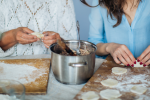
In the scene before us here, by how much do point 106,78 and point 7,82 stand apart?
572mm

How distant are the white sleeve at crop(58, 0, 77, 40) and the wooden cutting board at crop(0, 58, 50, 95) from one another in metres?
0.60

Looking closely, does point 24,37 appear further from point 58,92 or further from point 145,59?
point 145,59

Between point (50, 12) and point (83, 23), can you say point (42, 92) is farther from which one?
point (83, 23)

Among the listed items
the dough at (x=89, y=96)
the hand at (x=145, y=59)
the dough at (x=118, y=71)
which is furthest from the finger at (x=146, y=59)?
the dough at (x=89, y=96)

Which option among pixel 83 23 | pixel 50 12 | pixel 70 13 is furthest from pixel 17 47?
pixel 83 23

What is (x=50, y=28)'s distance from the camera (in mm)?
1723

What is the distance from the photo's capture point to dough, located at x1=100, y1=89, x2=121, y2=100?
2.45 ft

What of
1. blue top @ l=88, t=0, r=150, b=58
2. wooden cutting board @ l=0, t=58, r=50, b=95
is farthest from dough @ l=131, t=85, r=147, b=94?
blue top @ l=88, t=0, r=150, b=58

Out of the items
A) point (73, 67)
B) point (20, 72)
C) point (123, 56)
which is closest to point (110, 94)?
point (73, 67)

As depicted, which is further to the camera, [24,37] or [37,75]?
[24,37]

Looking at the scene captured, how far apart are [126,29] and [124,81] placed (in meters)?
0.77

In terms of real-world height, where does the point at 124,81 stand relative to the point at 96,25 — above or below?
below

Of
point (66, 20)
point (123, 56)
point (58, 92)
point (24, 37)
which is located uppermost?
point (66, 20)

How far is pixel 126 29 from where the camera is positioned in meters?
1.53
